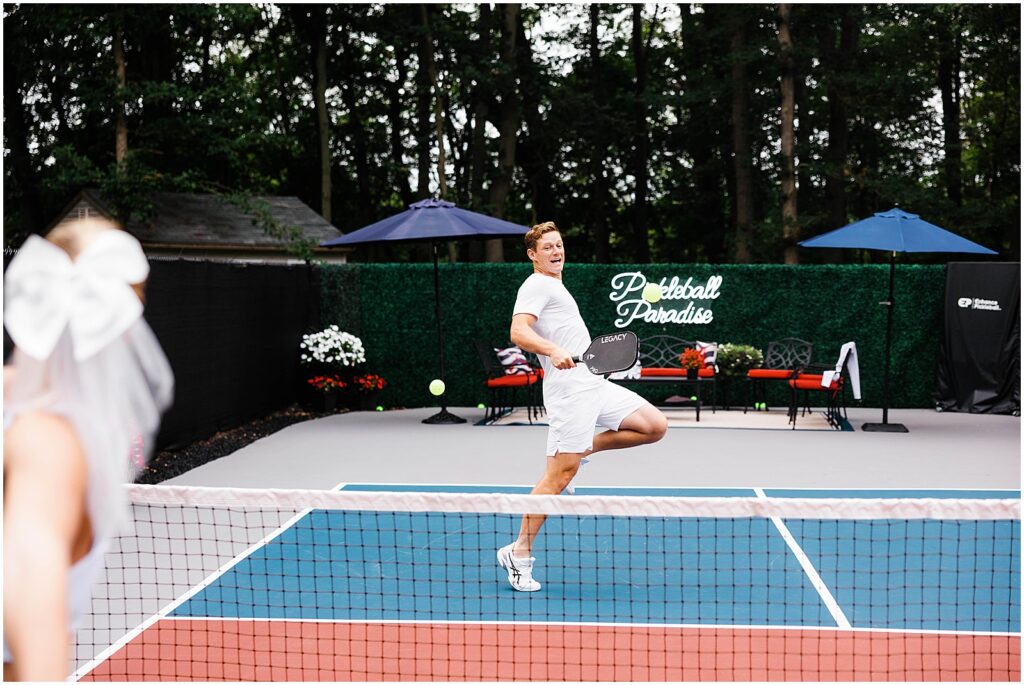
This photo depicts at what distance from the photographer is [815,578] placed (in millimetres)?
5605

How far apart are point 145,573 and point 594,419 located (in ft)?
8.43

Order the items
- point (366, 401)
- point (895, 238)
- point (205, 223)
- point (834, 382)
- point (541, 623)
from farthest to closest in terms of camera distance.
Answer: point (205, 223)
point (366, 401)
point (834, 382)
point (895, 238)
point (541, 623)

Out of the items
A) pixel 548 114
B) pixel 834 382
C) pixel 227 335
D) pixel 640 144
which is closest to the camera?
pixel 227 335

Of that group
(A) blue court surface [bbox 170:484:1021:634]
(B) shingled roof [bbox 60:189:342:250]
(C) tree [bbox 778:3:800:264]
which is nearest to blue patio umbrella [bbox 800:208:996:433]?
(A) blue court surface [bbox 170:484:1021:634]

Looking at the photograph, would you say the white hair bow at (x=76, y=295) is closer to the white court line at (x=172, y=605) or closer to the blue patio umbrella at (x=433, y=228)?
the white court line at (x=172, y=605)

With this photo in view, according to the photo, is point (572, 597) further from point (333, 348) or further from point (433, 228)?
point (333, 348)

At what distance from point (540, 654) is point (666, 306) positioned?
10254mm

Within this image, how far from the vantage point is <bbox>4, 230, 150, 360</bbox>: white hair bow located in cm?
142

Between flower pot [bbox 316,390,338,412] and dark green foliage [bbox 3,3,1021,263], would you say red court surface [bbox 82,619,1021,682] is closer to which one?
flower pot [bbox 316,390,338,412]

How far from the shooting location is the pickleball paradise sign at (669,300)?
14430 mm

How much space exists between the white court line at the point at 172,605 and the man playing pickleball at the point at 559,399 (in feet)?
4.88

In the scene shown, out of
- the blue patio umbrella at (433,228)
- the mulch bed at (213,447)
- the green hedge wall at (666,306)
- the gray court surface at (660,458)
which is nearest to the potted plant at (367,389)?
the green hedge wall at (666,306)

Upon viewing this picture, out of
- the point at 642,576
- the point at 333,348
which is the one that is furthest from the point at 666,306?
the point at 642,576

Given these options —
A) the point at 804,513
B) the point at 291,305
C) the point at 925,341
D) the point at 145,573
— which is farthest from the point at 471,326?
the point at 804,513
